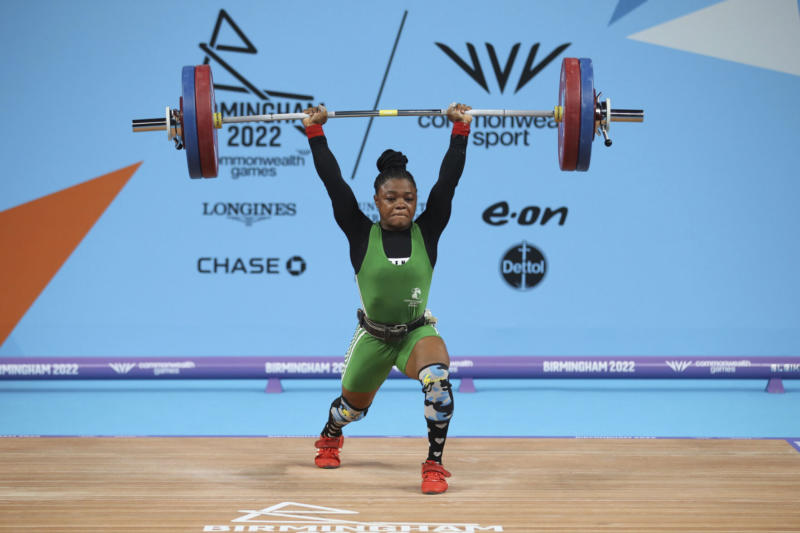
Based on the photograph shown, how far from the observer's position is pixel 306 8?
6.87 metres

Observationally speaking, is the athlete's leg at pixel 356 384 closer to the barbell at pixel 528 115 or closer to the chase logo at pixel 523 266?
the barbell at pixel 528 115

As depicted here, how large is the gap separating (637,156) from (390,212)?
11.9ft

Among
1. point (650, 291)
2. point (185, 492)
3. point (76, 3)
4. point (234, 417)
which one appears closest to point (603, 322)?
point (650, 291)

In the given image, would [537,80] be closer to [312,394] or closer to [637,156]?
[637,156]

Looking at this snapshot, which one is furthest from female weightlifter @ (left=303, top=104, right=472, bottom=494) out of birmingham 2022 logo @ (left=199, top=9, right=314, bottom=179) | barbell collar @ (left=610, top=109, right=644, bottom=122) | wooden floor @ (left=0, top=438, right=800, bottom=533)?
birmingham 2022 logo @ (left=199, top=9, right=314, bottom=179)

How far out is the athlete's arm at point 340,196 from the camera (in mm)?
3811

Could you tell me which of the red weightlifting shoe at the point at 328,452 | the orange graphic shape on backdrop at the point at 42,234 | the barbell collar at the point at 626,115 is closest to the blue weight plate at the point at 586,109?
the barbell collar at the point at 626,115

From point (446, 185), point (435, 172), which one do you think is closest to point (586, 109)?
point (446, 185)

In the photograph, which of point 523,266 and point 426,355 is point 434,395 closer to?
point 426,355

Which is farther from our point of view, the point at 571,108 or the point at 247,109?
the point at 247,109

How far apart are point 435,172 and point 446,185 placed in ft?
9.90

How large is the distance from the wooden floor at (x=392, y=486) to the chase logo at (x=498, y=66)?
324 centimetres

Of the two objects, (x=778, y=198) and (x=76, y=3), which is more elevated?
(x=76, y=3)

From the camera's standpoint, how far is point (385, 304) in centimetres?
374
